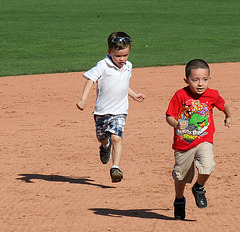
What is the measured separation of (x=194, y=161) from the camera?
6.12m

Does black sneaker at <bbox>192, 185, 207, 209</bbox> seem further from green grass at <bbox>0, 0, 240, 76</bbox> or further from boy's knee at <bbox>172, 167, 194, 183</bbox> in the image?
green grass at <bbox>0, 0, 240, 76</bbox>

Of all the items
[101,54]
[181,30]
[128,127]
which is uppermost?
[181,30]

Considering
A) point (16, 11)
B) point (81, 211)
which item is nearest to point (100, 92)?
point (81, 211)

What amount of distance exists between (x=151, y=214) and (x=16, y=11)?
2880 centimetres

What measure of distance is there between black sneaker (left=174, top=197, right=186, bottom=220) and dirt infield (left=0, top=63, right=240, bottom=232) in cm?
7

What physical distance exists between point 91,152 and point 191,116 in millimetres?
3995

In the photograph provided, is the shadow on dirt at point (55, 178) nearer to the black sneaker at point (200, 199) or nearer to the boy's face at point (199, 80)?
the black sneaker at point (200, 199)

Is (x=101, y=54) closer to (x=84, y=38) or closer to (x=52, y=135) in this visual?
(x=84, y=38)

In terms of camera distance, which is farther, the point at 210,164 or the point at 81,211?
the point at 81,211

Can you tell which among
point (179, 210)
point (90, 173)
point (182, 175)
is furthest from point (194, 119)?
point (90, 173)

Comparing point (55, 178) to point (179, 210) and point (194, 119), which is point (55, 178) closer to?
point (179, 210)

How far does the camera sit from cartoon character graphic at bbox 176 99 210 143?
5.99 metres

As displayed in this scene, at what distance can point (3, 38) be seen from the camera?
2528 centimetres

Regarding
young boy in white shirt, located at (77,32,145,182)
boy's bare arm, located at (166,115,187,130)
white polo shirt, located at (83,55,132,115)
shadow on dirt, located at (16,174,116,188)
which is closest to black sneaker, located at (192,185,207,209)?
boy's bare arm, located at (166,115,187,130)
